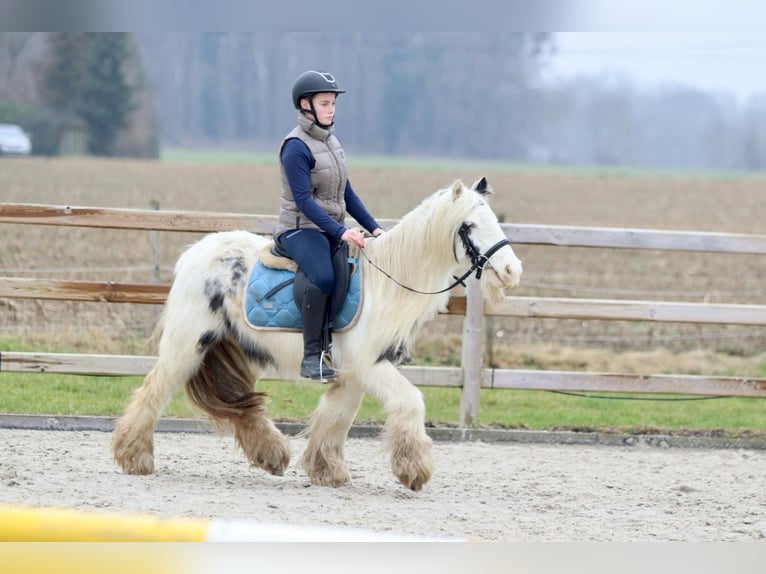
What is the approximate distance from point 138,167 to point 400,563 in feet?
122

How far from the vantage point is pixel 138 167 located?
38.4 m

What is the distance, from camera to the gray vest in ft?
19.0

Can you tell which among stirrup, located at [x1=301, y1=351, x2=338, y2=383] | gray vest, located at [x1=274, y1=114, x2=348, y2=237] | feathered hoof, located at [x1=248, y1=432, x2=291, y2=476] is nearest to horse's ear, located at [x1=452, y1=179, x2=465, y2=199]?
gray vest, located at [x1=274, y1=114, x2=348, y2=237]

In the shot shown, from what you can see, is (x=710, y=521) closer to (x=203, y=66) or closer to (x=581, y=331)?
(x=581, y=331)

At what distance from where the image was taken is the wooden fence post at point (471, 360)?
7836 mm

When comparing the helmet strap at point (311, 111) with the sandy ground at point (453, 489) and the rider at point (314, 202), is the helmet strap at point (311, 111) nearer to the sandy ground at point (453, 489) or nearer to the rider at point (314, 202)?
the rider at point (314, 202)

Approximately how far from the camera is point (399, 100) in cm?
6738

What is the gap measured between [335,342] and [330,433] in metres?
0.55

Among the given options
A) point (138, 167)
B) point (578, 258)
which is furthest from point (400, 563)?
point (138, 167)

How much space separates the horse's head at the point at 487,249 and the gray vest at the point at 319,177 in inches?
27.4

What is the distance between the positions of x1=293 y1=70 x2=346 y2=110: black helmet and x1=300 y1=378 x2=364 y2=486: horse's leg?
5.27ft

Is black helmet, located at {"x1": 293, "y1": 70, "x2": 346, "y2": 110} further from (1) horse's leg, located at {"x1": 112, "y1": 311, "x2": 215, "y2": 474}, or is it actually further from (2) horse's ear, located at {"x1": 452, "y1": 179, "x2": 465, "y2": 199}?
(1) horse's leg, located at {"x1": 112, "y1": 311, "x2": 215, "y2": 474}

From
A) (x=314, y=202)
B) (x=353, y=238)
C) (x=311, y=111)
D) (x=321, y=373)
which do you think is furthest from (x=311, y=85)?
(x=321, y=373)

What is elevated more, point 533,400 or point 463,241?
point 463,241
